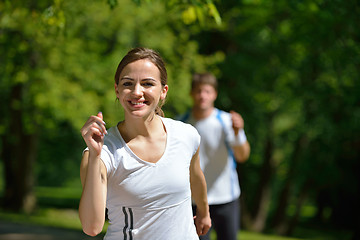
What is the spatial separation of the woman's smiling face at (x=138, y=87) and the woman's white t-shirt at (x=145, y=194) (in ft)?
0.54

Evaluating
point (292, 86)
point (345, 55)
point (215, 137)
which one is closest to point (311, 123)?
point (292, 86)

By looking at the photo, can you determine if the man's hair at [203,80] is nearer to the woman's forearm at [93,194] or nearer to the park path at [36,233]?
the woman's forearm at [93,194]

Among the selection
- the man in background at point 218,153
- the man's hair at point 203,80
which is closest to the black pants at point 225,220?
the man in background at point 218,153

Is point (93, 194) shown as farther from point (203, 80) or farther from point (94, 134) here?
point (203, 80)

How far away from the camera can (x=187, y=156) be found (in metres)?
2.87

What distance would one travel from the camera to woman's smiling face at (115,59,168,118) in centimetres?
268

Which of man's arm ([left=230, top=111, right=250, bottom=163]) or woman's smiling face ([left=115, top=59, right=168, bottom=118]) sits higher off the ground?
woman's smiling face ([left=115, top=59, right=168, bottom=118])

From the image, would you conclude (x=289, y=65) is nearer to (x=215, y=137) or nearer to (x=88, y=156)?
(x=215, y=137)

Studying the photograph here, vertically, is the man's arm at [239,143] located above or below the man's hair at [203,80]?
below

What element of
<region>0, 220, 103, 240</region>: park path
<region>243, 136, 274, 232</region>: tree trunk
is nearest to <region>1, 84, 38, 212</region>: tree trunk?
<region>0, 220, 103, 240</region>: park path

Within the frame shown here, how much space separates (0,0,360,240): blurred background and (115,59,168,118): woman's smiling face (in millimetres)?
9566

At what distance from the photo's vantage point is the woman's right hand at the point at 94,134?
2428 mm

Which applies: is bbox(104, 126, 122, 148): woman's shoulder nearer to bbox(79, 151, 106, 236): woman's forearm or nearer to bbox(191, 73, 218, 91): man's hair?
bbox(79, 151, 106, 236): woman's forearm

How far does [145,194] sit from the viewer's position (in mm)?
2645
